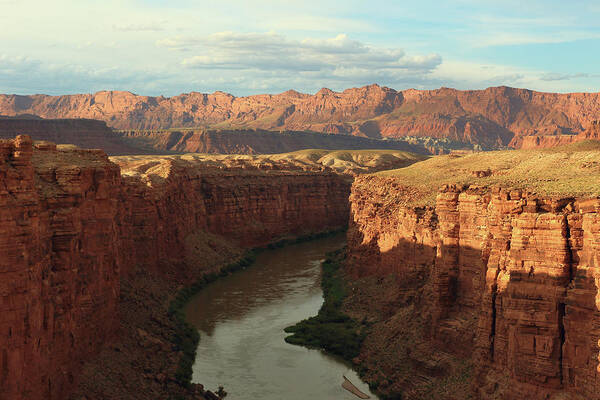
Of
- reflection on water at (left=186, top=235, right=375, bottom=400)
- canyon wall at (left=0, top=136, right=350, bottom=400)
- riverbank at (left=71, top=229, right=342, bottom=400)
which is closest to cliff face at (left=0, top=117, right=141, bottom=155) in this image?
reflection on water at (left=186, top=235, right=375, bottom=400)

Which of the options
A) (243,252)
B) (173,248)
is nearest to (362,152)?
(243,252)

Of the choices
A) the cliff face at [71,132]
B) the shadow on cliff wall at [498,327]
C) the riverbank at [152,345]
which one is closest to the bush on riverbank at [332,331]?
the shadow on cliff wall at [498,327]

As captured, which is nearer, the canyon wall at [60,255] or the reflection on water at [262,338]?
the canyon wall at [60,255]

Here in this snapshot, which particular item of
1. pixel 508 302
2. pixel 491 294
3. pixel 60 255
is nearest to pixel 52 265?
pixel 60 255

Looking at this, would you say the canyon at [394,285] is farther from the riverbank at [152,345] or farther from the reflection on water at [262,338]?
the reflection on water at [262,338]

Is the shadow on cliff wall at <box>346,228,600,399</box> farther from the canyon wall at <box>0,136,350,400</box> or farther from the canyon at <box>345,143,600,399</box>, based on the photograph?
the canyon wall at <box>0,136,350,400</box>

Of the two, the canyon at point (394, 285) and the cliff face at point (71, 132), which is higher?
the cliff face at point (71, 132)
